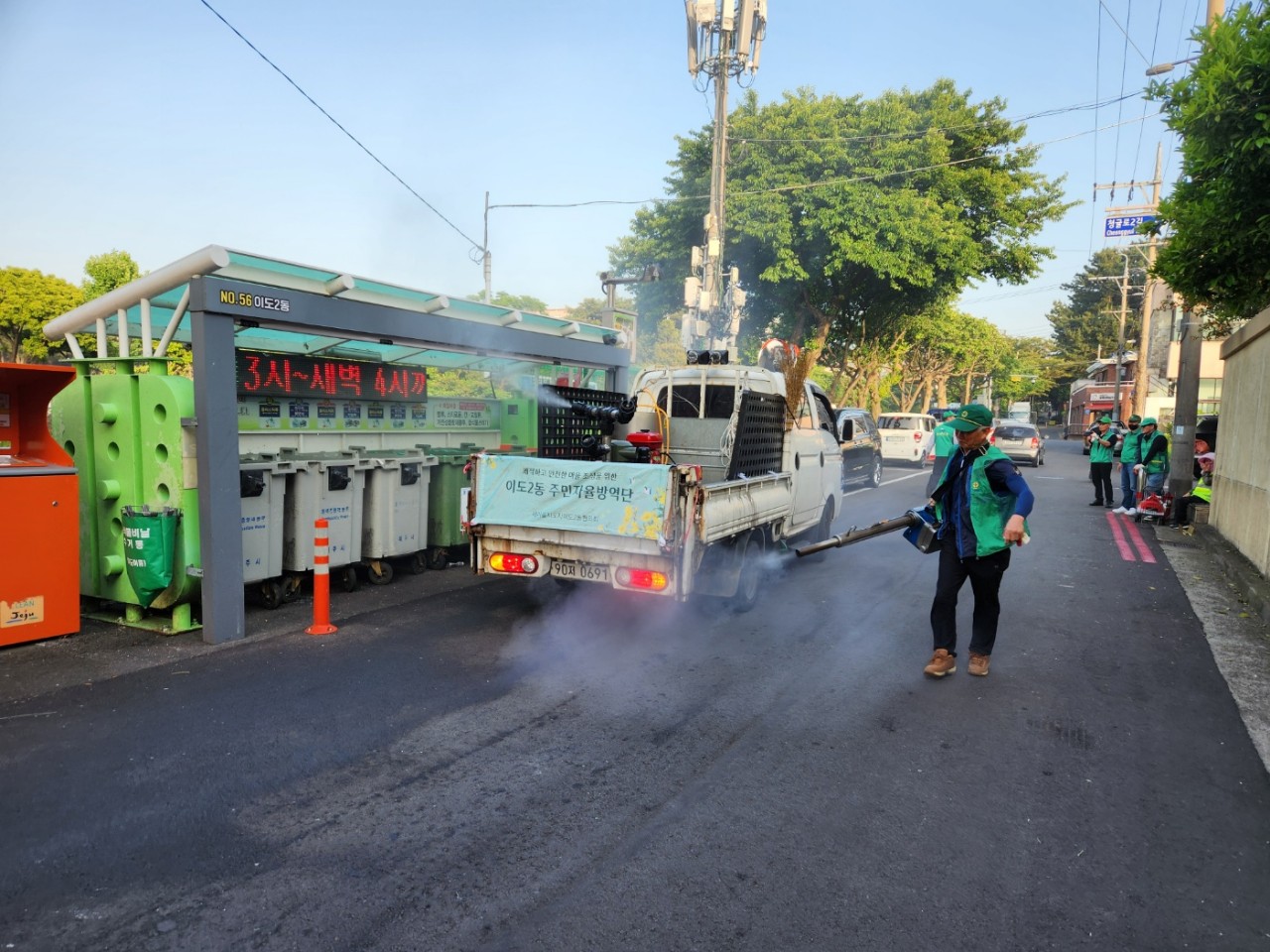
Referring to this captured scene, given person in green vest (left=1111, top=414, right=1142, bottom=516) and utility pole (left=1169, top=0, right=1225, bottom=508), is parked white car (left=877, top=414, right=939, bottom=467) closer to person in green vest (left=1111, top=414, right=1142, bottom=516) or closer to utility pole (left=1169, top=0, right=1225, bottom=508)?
person in green vest (left=1111, top=414, right=1142, bottom=516)

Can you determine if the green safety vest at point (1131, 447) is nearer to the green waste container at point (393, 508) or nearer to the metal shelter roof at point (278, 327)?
the metal shelter roof at point (278, 327)

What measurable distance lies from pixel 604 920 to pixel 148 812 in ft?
6.97

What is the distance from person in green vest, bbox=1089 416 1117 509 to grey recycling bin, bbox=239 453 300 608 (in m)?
14.0

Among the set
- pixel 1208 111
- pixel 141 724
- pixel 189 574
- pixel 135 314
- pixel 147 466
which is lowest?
pixel 141 724

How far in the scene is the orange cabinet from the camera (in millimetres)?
5711

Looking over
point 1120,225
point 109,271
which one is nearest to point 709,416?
point 109,271

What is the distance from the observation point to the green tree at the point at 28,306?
90.4 ft

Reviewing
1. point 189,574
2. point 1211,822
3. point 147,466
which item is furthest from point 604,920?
point 147,466

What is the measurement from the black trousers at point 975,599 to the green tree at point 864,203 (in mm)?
17240

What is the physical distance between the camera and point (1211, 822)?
3539mm

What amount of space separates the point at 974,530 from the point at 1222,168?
3930mm

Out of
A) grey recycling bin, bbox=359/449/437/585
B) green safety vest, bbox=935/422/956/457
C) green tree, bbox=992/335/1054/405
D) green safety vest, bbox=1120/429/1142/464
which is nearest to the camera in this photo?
grey recycling bin, bbox=359/449/437/585

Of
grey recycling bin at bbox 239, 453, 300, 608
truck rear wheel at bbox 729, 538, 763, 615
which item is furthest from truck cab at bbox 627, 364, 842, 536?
grey recycling bin at bbox 239, 453, 300, 608

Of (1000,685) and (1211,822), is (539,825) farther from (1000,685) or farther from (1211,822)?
(1000,685)
